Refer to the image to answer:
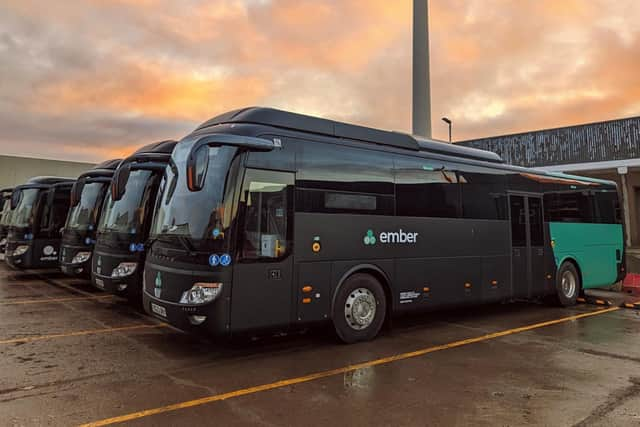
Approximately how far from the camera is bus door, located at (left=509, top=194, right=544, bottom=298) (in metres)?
9.63

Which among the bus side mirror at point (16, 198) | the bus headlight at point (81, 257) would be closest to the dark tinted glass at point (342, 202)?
the bus headlight at point (81, 257)

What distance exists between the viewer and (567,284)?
10961 millimetres

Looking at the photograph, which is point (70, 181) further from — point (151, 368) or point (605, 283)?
point (605, 283)

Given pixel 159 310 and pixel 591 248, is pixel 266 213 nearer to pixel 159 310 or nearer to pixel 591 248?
pixel 159 310

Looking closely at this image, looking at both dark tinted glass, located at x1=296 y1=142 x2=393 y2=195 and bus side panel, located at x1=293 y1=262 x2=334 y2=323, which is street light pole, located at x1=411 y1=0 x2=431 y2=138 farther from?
bus side panel, located at x1=293 y1=262 x2=334 y2=323

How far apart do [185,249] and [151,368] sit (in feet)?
5.02

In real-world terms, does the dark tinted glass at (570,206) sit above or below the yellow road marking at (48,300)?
above

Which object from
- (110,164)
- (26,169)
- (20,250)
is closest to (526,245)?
(110,164)

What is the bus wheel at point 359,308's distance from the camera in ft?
22.1

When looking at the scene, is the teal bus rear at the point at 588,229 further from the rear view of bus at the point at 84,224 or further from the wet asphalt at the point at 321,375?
the rear view of bus at the point at 84,224

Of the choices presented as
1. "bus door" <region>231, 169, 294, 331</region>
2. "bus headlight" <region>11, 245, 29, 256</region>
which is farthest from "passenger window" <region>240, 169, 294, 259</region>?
"bus headlight" <region>11, 245, 29, 256</region>

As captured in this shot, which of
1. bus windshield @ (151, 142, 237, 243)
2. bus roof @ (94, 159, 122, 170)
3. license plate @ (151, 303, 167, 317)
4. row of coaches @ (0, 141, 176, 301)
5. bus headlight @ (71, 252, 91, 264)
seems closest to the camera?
bus windshield @ (151, 142, 237, 243)

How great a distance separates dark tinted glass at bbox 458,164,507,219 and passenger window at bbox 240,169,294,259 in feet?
13.3

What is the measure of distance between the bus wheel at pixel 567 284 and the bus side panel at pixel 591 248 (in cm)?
21
